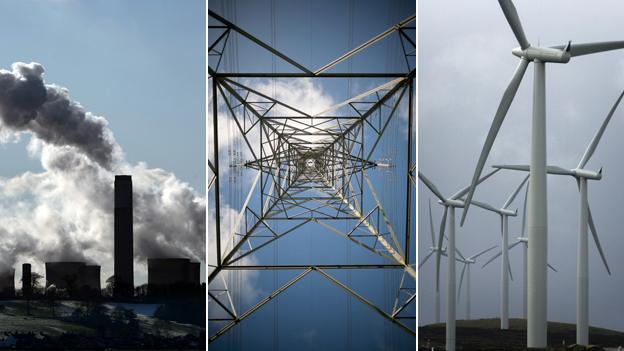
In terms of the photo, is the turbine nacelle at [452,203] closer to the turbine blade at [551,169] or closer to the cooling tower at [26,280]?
the turbine blade at [551,169]

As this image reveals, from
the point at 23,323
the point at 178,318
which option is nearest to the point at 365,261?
the point at 178,318

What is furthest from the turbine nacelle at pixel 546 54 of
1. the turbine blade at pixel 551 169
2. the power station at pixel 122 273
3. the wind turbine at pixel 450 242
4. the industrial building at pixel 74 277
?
the industrial building at pixel 74 277

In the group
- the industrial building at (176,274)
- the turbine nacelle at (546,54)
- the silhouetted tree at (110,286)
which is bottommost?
the silhouetted tree at (110,286)

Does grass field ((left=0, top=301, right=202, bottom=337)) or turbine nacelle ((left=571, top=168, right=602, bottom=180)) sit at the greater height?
turbine nacelle ((left=571, top=168, right=602, bottom=180))

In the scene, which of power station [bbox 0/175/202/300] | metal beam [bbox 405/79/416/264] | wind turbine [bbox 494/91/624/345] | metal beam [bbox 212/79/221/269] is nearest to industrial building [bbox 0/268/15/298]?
power station [bbox 0/175/202/300]

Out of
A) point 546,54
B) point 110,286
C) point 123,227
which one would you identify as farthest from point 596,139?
point 110,286

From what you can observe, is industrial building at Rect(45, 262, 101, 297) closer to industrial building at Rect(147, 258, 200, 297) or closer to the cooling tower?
the cooling tower
